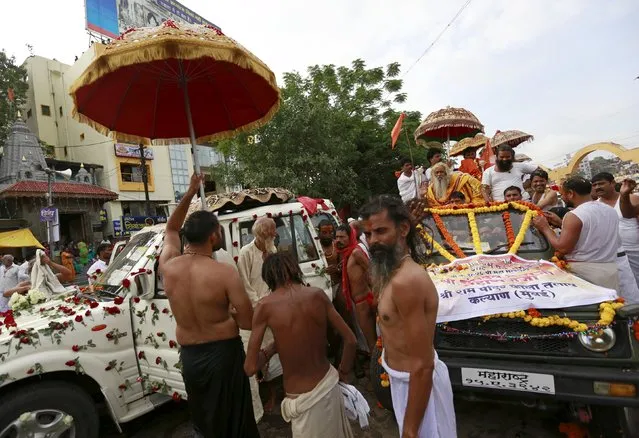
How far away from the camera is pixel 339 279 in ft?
16.0

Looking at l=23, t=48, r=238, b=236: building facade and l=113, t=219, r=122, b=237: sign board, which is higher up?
l=23, t=48, r=238, b=236: building facade

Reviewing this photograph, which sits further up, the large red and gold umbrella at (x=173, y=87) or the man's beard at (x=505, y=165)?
the large red and gold umbrella at (x=173, y=87)

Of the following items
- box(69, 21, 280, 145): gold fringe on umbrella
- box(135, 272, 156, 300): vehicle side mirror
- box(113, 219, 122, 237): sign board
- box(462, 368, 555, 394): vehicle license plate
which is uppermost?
box(69, 21, 280, 145): gold fringe on umbrella

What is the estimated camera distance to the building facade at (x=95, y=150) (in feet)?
75.3

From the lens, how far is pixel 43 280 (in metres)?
4.59

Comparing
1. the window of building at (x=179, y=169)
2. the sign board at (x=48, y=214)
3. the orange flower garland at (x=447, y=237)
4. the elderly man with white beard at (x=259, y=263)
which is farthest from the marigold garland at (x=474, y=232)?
the window of building at (x=179, y=169)

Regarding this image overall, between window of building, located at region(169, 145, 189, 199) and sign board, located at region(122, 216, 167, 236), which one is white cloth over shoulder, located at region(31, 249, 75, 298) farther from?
window of building, located at region(169, 145, 189, 199)

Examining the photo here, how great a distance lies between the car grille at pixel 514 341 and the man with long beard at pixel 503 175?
328 cm

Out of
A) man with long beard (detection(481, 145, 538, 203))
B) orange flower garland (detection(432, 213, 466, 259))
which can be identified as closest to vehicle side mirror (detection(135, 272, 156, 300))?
orange flower garland (detection(432, 213, 466, 259))

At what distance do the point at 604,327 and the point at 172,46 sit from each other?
340 cm

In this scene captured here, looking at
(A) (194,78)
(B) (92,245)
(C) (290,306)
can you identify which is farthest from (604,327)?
(B) (92,245)

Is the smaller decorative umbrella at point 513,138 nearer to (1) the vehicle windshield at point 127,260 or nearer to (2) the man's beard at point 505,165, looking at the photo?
(2) the man's beard at point 505,165

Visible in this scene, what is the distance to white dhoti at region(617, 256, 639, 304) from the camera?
391 centimetres

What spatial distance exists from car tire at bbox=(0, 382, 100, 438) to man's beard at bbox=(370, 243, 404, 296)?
2.84m
